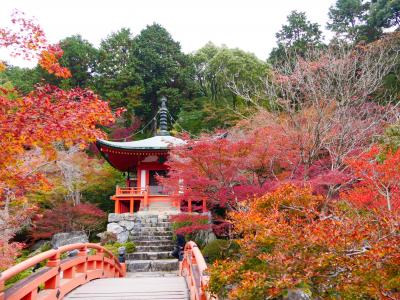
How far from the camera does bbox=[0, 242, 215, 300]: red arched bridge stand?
361cm

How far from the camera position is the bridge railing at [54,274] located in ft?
11.5

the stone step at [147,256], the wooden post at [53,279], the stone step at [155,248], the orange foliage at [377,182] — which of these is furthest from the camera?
the stone step at [155,248]

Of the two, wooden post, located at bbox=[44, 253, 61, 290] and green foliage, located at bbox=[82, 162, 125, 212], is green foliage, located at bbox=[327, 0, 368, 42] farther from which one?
wooden post, located at bbox=[44, 253, 61, 290]

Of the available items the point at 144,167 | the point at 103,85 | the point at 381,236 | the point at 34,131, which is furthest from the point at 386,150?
the point at 103,85

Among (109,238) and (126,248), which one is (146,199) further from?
(126,248)

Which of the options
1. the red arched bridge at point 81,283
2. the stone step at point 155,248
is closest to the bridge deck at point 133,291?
the red arched bridge at point 81,283

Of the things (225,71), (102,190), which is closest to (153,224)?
(102,190)

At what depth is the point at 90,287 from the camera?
570 centimetres

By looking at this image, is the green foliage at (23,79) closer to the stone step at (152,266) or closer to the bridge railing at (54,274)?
the stone step at (152,266)

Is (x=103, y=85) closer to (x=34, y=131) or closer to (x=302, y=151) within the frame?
(x=302, y=151)

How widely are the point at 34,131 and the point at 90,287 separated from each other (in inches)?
115

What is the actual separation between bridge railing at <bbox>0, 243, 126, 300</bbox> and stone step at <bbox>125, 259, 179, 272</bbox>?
96.2 inches

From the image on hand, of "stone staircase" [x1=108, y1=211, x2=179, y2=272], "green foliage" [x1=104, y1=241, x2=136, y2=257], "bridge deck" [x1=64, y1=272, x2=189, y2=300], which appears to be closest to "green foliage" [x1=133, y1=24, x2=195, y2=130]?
"stone staircase" [x1=108, y1=211, x2=179, y2=272]

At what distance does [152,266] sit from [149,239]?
1.88 m
